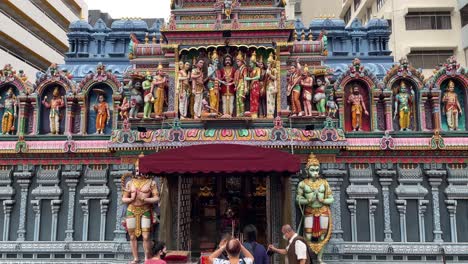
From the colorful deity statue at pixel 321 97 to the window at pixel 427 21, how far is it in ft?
68.2

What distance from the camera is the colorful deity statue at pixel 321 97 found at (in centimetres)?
1547

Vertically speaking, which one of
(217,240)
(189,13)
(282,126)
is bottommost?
(217,240)

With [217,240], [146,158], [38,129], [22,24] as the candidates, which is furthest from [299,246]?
[22,24]

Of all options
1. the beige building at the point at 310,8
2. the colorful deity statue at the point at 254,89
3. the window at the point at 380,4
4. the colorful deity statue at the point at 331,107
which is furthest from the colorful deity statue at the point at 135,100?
the beige building at the point at 310,8

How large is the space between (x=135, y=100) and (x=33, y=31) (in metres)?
26.8

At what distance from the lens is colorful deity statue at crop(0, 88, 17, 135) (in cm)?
1667

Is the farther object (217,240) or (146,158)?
(217,240)

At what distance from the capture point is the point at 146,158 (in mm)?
13266

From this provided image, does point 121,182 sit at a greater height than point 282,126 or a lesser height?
lesser

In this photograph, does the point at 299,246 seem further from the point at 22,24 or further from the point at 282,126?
the point at 22,24

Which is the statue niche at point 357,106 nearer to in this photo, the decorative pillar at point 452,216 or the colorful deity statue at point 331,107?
the colorful deity statue at point 331,107

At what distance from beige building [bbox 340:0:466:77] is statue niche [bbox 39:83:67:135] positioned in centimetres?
2374

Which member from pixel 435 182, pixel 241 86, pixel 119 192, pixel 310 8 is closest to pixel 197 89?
pixel 241 86

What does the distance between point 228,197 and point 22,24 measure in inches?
1069
